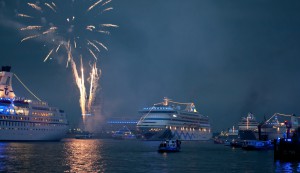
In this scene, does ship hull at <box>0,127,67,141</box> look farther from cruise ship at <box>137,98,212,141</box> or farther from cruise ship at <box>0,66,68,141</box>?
cruise ship at <box>137,98,212,141</box>

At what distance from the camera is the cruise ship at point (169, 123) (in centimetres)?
16712

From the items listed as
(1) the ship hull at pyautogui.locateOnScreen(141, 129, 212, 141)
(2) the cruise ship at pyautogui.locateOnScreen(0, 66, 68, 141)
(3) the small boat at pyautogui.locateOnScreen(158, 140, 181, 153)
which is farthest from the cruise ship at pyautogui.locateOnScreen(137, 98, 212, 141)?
(3) the small boat at pyautogui.locateOnScreen(158, 140, 181, 153)

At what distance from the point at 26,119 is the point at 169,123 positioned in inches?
2674

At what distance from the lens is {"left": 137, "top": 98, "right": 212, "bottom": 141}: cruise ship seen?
16712cm

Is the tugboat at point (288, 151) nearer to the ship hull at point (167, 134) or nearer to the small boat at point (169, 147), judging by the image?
the small boat at point (169, 147)

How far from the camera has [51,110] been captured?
417 feet

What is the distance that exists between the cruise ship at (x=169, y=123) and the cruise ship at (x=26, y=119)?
44161 mm

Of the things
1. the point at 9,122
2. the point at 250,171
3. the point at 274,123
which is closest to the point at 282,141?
A: the point at 250,171

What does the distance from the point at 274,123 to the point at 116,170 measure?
456 feet

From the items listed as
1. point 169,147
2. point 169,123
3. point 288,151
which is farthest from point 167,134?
point 288,151

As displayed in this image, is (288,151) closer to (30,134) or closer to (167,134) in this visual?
(30,134)

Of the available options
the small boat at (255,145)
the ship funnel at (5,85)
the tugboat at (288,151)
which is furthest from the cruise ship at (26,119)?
the tugboat at (288,151)

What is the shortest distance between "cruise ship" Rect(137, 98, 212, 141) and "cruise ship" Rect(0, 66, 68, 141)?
145 feet

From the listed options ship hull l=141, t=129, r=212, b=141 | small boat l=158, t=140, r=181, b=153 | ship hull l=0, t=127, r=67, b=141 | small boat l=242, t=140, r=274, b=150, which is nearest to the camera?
small boat l=158, t=140, r=181, b=153
